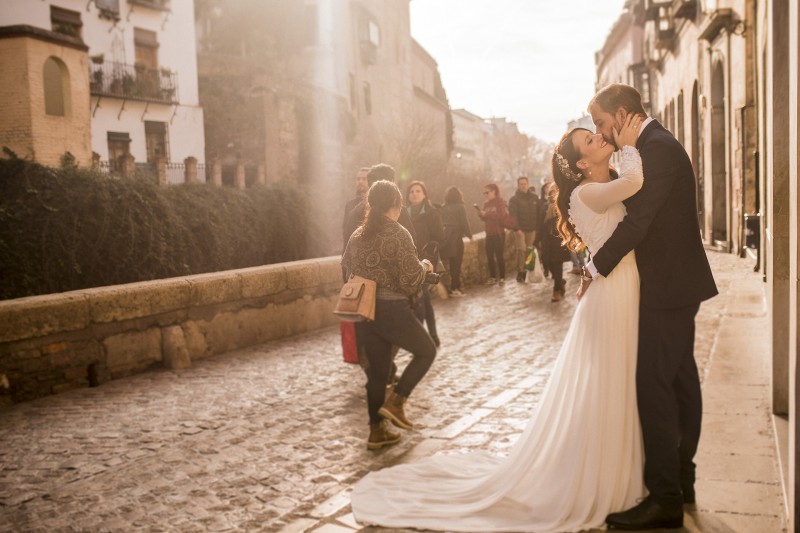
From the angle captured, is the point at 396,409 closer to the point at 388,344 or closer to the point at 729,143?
the point at 388,344

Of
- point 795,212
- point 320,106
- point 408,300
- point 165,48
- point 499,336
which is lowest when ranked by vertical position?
point 499,336

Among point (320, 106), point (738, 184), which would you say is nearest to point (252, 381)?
point (738, 184)

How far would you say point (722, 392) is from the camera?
19.3 feet

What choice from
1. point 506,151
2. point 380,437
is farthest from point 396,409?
point 506,151

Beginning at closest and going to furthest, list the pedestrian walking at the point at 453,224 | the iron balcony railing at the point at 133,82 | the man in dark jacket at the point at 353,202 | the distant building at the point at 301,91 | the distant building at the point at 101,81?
the man in dark jacket at the point at 353,202
the pedestrian walking at the point at 453,224
the distant building at the point at 101,81
the iron balcony railing at the point at 133,82
the distant building at the point at 301,91

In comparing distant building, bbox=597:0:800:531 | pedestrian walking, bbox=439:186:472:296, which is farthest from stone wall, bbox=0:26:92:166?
distant building, bbox=597:0:800:531

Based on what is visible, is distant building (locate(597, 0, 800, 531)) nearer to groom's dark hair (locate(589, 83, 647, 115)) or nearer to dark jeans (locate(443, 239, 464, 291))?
groom's dark hair (locate(589, 83, 647, 115))

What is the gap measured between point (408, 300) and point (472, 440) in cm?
100

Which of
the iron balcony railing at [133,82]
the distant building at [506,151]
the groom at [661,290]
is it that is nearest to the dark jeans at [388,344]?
the groom at [661,290]

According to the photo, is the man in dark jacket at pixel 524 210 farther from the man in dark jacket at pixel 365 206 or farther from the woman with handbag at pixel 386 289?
the woman with handbag at pixel 386 289

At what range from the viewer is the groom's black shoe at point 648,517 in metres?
3.62

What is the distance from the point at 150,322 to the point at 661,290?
567 cm

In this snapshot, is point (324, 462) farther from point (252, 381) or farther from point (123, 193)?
point (123, 193)

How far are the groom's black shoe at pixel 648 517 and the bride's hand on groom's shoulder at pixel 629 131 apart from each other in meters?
1.58
